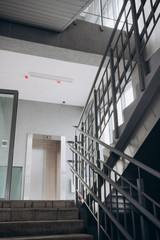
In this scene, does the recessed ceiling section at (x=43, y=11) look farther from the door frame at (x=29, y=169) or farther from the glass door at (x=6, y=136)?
the door frame at (x=29, y=169)

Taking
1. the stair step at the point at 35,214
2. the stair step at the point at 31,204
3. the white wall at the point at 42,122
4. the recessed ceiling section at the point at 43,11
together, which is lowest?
the stair step at the point at 35,214

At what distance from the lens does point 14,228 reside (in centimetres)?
277

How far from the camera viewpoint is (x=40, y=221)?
9.57ft

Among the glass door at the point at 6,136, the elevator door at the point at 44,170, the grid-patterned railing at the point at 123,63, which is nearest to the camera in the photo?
the grid-patterned railing at the point at 123,63

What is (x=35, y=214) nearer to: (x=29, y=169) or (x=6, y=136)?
(x=6, y=136)

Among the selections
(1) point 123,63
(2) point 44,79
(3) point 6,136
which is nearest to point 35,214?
(3) point 6,136

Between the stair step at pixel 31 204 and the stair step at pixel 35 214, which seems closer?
the stair step at pixel 35 214

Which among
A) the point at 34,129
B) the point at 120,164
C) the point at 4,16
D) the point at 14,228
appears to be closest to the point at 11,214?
the point at 14,228

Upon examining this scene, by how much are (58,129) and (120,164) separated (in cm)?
498

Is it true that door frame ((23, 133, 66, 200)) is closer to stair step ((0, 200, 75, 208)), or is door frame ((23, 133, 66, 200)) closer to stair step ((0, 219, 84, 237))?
stair step ((0, 200, 75, 208))

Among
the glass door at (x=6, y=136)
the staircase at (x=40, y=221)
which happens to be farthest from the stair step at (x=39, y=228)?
the glass door at (x=6, y=136)

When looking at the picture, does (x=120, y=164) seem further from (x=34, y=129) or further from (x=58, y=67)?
(x=34, y=129)

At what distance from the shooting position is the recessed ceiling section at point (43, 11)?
3.54 m

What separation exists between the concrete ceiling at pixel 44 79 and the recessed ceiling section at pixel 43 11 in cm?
162
